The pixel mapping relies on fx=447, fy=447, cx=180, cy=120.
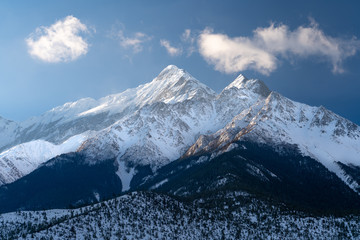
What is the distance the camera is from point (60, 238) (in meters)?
199

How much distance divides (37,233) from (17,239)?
10.7m

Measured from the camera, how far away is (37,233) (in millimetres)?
197375

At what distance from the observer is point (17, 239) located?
188 m

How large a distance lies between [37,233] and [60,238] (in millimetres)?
10210

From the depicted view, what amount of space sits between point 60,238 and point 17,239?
1896 cm
